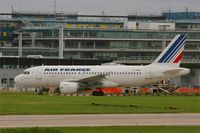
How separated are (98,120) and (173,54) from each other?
181ft

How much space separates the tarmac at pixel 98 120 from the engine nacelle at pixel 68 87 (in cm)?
3953

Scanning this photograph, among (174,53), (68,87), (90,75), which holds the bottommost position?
(68,87)

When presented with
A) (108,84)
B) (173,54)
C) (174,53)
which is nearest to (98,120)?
(108,84)

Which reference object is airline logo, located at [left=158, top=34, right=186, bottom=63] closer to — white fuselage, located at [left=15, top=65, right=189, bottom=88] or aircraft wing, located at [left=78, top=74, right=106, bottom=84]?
white fuselage, located at [left=15, top=65, right=189, bottom=88]

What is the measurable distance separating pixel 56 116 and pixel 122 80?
155ft

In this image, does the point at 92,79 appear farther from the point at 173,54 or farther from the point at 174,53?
the point at 174,53

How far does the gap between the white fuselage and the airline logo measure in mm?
2280

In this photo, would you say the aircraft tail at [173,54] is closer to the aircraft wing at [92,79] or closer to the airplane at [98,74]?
the airplane at [98,74]

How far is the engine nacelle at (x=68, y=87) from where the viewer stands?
8400 cm

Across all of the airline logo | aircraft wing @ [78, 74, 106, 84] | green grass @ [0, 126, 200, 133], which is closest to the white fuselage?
aircraft wing @ [78, 74, 106, 84]

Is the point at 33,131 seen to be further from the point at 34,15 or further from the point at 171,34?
the point at 34,15

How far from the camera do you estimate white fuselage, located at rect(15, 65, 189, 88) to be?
293 feet

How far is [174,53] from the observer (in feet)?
310

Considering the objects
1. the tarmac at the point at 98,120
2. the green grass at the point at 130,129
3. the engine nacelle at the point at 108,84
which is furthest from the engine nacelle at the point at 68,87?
the green grass at the point at 130,129
